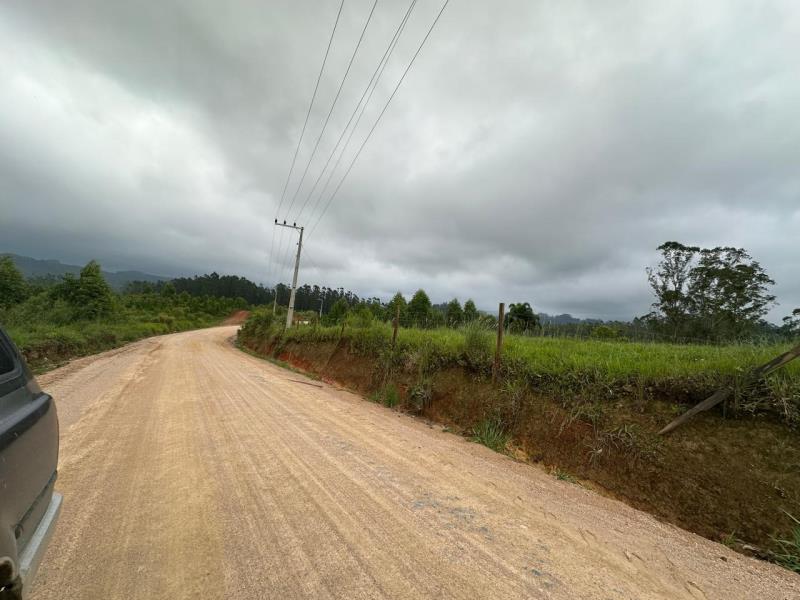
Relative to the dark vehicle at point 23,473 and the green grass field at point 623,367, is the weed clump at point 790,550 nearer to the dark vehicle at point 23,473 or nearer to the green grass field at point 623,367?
the green grass field at point 623,367

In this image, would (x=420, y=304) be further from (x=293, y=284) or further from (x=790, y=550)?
(x=790, y=550)

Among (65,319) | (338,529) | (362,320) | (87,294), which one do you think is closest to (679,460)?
(338,529)

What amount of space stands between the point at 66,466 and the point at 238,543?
251 centimetres

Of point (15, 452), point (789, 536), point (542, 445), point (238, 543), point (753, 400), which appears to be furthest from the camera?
point (542, 445)

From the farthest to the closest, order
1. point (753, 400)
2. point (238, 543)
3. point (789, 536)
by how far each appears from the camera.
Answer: point (753, 400)
point (789, 536)
point (238, 543)

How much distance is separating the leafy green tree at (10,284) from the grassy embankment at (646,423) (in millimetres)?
39595

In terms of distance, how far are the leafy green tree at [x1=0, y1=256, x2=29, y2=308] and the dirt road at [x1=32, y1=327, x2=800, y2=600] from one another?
122 ft

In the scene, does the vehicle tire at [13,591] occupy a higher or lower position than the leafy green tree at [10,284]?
lower

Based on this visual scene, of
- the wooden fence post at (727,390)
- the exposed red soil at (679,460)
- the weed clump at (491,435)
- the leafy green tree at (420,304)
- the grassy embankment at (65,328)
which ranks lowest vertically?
the grassy embankment at (65,328)

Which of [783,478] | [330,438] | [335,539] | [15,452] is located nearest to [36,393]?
[15,452]

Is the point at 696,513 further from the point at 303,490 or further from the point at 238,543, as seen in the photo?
the point at 238,543

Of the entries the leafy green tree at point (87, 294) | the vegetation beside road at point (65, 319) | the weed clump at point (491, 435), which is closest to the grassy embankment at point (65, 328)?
the vegetation beside road at point (65, 319)

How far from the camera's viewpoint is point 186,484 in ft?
10.7

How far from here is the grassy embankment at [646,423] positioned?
354 centimetres
